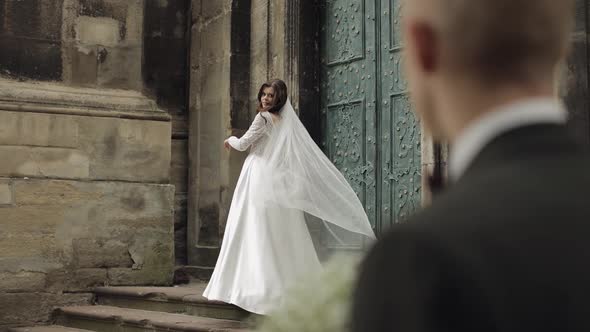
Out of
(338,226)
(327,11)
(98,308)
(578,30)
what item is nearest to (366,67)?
(327,11)

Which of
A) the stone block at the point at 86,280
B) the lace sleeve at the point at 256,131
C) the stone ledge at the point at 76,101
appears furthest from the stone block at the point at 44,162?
the lace sleeve at the point at 256,131

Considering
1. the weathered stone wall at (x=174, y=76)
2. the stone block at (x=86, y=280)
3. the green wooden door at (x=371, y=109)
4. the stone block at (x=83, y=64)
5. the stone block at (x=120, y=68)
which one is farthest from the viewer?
the weathered stone wall at (x=174, y=76)

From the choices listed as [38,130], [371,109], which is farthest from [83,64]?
[371,109]

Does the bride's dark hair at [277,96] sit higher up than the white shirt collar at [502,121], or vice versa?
the bride's dark hair at [277,96]

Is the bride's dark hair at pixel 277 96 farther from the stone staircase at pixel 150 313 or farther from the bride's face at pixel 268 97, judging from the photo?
the stone staircase at pixel 150 313

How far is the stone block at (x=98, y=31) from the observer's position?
29.1 feet

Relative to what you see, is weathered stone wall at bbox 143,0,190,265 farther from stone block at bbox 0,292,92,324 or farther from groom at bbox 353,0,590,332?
groom at bbox 353,0,590,332

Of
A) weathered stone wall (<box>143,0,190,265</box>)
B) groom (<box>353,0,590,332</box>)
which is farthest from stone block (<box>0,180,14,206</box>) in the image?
groom (<box>353,0,590,332</box>)

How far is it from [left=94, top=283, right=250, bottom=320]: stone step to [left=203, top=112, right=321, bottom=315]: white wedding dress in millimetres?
240

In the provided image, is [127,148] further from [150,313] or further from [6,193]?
[150,313]

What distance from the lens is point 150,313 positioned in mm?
7426

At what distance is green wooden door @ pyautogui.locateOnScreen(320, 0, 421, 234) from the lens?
7.59 metres

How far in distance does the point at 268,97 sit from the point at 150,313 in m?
2.03

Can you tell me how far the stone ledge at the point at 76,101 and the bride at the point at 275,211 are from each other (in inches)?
90.5
